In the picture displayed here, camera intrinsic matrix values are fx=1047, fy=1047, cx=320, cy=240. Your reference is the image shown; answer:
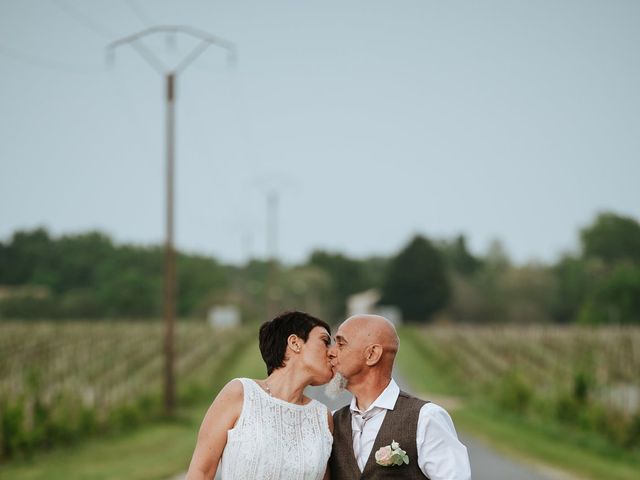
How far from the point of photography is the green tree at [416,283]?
2822 inches

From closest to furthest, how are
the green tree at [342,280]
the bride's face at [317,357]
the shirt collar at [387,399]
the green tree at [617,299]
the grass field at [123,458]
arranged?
the shirt collar at [387,399] < the bride's face at [317,357] < the grass field at [123,458] < the green tree at [617,299] < the green tree at [342,280]

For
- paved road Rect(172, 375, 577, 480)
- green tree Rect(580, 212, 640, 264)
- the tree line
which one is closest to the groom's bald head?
paved road Rect(172, 375, 577, 480)

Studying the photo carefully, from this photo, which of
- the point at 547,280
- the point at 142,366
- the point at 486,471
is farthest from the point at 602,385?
the point at 547,280

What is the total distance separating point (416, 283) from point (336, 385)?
73.3 metres

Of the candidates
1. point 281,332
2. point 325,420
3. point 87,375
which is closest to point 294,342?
point 281,332

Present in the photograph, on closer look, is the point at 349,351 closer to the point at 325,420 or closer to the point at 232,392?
the point at 325,420

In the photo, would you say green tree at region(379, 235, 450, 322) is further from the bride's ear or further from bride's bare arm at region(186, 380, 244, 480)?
bride's bare arm at region(186, 380, 244, 480)

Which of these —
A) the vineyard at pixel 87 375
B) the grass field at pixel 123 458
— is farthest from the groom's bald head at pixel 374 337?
the vineyard at pixel 87 375

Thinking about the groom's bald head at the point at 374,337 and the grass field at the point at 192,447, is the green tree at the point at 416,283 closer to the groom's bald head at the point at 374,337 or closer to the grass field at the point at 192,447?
the grass field at the point at 192,447

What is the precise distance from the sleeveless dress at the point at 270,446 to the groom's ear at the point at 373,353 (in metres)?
0.46

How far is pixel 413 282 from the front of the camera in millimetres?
78125

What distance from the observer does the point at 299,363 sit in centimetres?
446

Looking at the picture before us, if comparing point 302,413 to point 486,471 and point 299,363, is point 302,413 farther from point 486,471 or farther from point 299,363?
point 486,471

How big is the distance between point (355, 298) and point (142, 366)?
7836 centimetres
